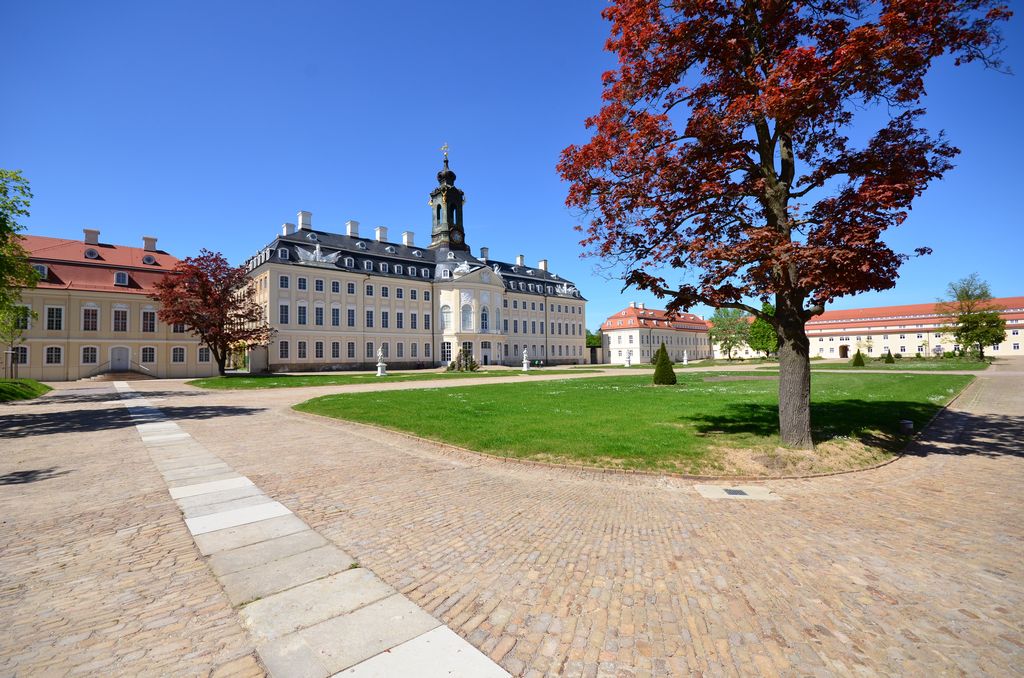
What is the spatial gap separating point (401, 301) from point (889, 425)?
164 ft

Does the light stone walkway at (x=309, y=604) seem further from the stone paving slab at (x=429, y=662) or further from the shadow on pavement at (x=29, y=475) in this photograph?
the shadow on pavement at (x=29, y=475)

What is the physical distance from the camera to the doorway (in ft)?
129

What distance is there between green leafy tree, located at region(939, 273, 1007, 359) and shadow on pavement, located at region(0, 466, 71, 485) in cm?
8488

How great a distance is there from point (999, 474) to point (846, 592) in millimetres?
6799

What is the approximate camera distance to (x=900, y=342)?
294ft

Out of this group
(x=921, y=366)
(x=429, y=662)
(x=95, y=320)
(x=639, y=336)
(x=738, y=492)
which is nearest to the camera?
(x=429, y=662)

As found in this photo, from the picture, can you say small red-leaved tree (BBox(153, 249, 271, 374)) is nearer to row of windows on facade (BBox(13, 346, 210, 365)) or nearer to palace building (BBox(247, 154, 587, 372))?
palace building (BBox(247, 154, 587, 372))

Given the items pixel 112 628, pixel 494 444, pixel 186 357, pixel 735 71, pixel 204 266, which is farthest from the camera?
pixel 186 357

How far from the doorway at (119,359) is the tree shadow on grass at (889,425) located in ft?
163

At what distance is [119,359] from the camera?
3969cm

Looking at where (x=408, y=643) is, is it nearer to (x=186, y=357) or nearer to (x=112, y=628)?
(x=112, y=628)

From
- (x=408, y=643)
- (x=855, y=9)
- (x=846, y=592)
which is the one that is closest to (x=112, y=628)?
(x=408, y=643)

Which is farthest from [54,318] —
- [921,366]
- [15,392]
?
[921,366]

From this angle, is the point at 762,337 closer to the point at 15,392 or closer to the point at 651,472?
the point at 651,472
